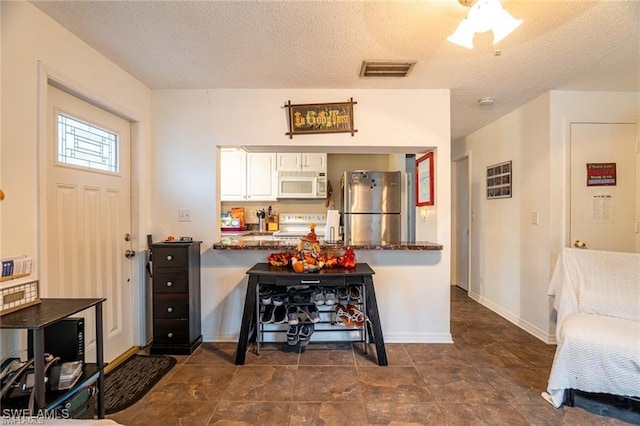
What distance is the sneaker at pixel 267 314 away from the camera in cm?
248

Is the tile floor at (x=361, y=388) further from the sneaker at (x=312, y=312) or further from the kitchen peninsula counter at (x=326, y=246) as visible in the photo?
the kitchen peninsula counter at (x=326, y=246)

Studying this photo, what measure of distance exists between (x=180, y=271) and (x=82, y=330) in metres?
0.95

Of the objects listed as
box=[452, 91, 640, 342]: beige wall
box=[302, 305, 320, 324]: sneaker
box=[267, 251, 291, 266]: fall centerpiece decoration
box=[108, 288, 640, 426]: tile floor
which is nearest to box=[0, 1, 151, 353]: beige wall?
box=[108, 288, 640, 426]: tile floor

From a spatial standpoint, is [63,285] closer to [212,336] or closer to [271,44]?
[212,336]

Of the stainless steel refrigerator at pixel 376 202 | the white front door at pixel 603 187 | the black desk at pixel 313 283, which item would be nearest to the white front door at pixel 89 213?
the black desk at pixel 313 283


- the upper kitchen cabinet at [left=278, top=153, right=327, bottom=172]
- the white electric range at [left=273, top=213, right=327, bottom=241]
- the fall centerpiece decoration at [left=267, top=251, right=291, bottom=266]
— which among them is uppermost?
the upper kitchen cabinet at [left=278, top=153, right=327, bottom=172]

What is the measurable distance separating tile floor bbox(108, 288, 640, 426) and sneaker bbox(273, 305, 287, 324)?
0.29m

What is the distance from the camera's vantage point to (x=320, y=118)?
270 cm

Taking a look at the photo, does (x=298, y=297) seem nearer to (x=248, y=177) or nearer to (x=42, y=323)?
(x=42, y=323)

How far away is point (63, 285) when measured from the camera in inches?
76.4

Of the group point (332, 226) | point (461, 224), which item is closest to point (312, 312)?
point (332, 226)

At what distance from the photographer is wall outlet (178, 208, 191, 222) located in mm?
2736

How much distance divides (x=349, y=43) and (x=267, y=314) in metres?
2.14

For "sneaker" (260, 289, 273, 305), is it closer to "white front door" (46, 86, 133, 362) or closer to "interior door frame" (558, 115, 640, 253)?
"white front door" (46, 86, 133, 362)
